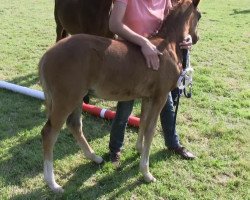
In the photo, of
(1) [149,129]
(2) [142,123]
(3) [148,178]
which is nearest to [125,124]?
(2) [142,123]

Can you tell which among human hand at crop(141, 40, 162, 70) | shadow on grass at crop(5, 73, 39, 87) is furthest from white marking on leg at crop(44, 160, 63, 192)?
shadow on grass at crop(5, 73, 39, 87)

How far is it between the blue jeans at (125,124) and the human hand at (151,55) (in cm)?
67

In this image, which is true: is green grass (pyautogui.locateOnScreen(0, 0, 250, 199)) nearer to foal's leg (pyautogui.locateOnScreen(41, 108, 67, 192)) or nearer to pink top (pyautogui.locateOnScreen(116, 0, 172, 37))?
foal's leg (pyautogui.locateOnScreen(41, 108, 67, 192))

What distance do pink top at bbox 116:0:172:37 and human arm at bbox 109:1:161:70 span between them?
13 centimetres

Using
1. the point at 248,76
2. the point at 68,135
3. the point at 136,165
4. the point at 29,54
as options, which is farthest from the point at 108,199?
the point at 29,54

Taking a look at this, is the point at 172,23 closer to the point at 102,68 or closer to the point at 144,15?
the point at 144,15

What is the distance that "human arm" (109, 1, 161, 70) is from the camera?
329cm

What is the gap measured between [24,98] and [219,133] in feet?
8.64

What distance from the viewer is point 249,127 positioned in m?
5.00

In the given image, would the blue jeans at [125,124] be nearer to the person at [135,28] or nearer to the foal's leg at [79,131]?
the person at [135,28]

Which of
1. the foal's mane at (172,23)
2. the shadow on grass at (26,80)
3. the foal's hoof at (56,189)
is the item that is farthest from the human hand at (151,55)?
the shadow on grass at (26,80)

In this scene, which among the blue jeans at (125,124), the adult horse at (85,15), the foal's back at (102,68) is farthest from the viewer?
the adult horse at (85,15)

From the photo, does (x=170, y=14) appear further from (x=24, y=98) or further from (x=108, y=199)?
(x=24, y=98)

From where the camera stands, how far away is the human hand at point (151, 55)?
10.9 ft
